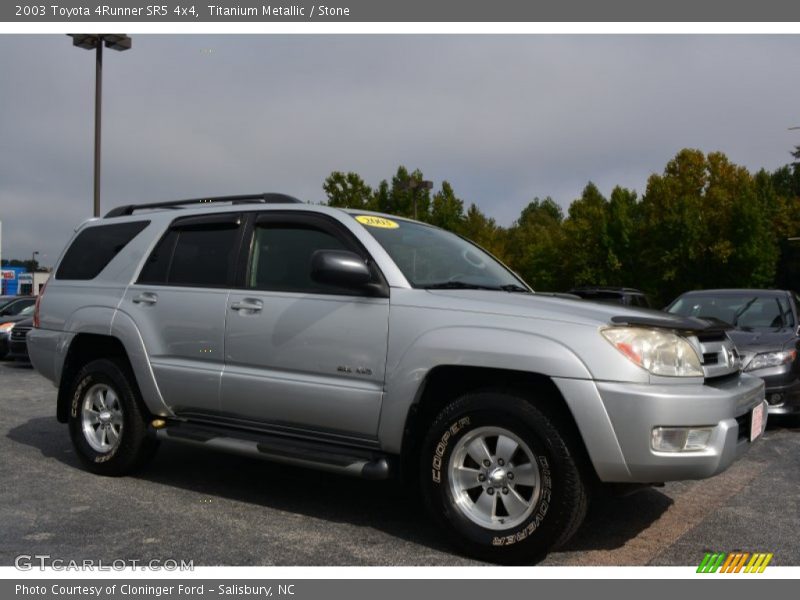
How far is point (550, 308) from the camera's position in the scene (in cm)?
392

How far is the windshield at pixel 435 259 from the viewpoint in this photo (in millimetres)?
4512

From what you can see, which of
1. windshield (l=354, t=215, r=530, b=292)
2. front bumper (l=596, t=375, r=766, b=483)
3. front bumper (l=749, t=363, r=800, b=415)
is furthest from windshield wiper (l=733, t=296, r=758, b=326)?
front bumper (l=596, t=375, r=766, b=483)

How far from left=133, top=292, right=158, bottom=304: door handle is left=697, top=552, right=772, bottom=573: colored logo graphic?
12.4 feet

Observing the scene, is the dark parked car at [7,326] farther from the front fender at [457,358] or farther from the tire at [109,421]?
the front fender at [457,358]

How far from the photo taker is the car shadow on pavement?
436 centimetres

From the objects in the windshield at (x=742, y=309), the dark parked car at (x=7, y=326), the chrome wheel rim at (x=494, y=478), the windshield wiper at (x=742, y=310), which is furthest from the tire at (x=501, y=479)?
the dark parked car at (x=7, y=326)

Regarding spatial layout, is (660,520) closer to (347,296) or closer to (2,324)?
(347,296)

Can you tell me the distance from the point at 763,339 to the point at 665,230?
132ft

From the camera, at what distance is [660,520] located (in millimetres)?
4609

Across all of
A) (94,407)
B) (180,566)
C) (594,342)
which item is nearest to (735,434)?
(594,342)

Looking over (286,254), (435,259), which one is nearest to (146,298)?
(286,254)

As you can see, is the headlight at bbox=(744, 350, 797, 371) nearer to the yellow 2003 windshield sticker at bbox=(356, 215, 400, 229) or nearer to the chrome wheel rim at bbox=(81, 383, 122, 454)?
the yellow 2003 windshield sticker at bbox=(356, 215, 400, 229)

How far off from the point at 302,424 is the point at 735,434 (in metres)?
2.33

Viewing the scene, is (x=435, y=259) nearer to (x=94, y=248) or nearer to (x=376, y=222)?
(x=376, y=222)
